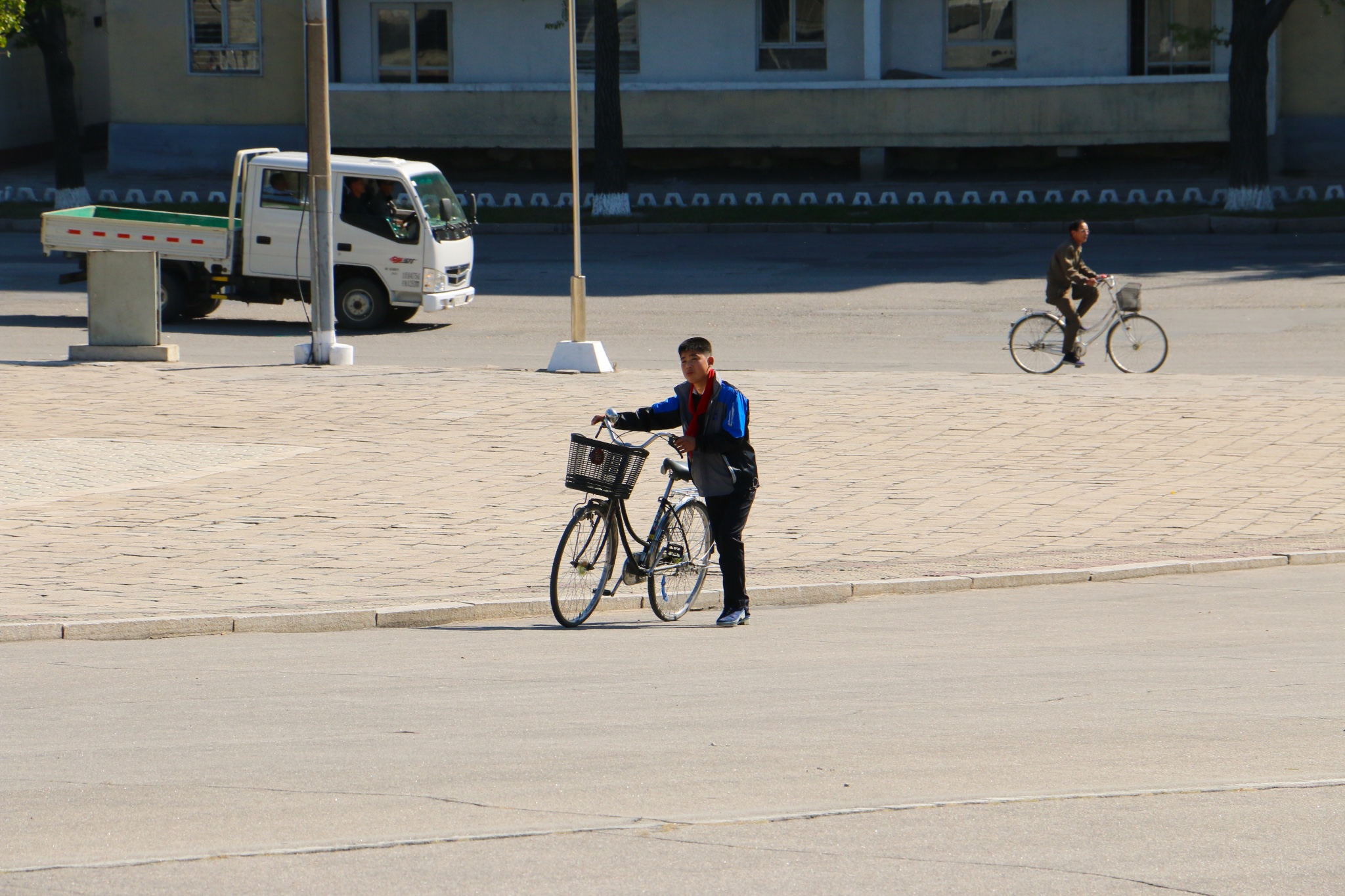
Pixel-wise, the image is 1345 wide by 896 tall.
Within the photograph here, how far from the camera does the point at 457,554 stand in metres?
11.1

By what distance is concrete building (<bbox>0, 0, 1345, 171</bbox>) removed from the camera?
3859 centimetres

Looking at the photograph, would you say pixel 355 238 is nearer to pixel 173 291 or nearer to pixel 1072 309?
pixel 173 291

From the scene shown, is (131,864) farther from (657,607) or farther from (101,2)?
(101,2)

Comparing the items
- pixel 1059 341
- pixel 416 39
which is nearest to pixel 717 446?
pixel 1059 341

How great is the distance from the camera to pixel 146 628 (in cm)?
930

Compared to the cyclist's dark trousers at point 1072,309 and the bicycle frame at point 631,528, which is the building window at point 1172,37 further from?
the bicycle frame at point 631,528

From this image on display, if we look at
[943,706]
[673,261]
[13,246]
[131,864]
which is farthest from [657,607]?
[13,246]

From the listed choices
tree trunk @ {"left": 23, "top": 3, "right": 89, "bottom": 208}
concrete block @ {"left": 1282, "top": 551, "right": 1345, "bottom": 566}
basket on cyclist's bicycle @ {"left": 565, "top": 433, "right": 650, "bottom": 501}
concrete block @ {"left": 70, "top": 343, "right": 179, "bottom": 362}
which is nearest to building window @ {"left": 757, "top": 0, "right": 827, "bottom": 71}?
tree trunk @ {"left": 23, "top": 3, "right": 89, "bottom": 208}

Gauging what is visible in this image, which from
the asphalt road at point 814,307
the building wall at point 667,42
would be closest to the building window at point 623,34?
the building wall at point 667,42

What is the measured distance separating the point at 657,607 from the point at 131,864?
15.7ft

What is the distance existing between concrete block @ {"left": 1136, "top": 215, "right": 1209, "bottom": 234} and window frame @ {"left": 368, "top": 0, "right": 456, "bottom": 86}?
1837cm

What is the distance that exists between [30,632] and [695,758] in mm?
4319

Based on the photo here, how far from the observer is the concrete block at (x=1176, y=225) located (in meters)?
31.3

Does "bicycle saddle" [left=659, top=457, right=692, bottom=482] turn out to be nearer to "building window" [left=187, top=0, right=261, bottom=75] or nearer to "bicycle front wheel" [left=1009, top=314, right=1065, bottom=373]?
"bicycle front wheel" [left=1009, top=314, right=1065, bottom=373]
